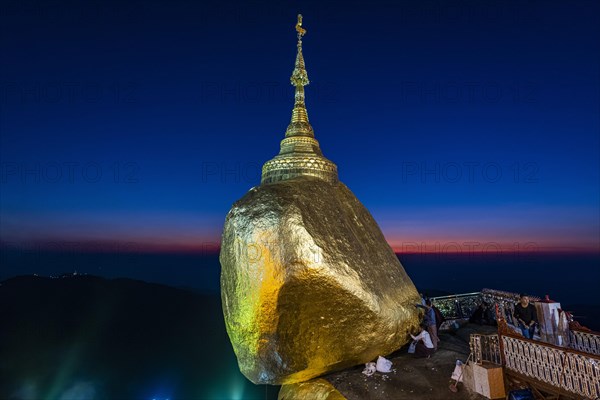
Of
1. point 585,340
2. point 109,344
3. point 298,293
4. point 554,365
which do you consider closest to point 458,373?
point 554,365

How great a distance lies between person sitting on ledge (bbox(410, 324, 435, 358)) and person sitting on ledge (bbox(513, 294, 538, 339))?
7.57ft

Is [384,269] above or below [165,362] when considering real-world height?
above

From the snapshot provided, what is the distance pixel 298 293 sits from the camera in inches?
273

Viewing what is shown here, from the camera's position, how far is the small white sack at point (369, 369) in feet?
25.0

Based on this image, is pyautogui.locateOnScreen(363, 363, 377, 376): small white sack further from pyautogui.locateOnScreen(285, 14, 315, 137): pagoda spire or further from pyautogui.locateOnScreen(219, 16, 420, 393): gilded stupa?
pyautogui.locateOnScreen(285, 14, 315, 137): pagoda spire

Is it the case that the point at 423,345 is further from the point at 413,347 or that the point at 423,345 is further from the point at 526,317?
the point at 526,317

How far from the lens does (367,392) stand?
6891mm

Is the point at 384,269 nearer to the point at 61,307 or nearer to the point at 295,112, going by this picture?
the point at 295,112

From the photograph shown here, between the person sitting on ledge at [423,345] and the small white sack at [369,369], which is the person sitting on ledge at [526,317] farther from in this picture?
the small white sack at [369,369]

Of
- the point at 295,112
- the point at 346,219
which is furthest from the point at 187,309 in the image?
the point at 346,219

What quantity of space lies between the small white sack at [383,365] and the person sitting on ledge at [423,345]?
1057 mm

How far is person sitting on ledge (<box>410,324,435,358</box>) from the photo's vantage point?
8297 millimetres

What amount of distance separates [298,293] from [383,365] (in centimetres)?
286

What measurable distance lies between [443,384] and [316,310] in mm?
3156
